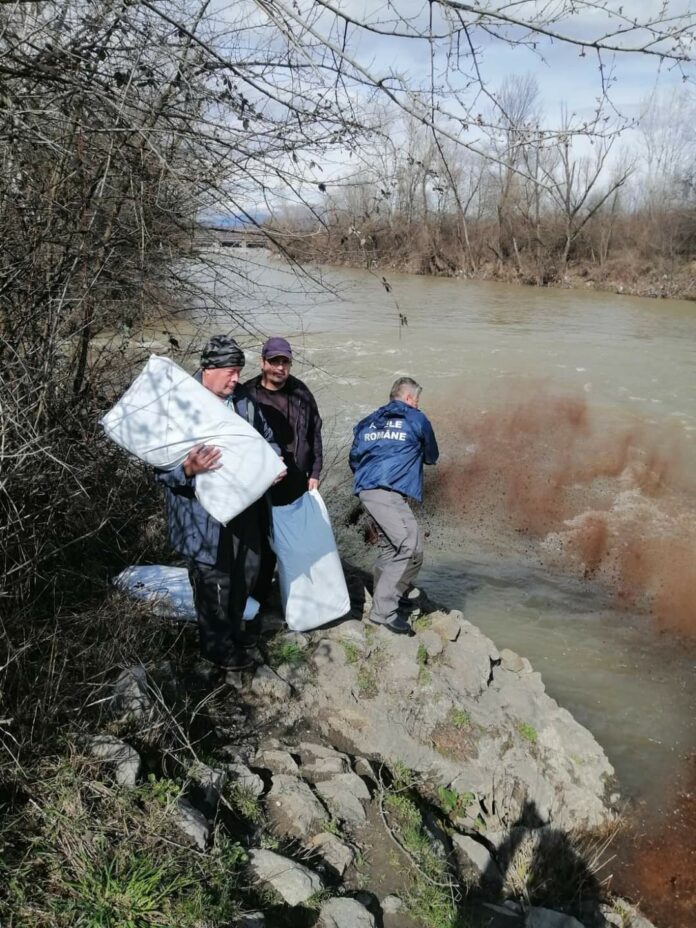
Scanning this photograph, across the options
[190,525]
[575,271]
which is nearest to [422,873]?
[190,525]

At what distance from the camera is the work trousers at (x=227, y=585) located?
3.47 metres

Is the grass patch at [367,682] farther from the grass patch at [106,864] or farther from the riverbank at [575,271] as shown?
the riverbank at [575,271]

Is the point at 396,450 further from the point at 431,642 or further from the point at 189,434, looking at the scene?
the point at 189,434

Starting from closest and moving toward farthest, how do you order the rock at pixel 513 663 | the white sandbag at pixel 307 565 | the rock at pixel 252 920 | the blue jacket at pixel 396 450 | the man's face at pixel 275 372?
the rock at pixel 252 920 < the white sandbag at pixel 307 565 < the man's face at pixel 275 372 < the blue jacket at pixel 396 450 < the rock at pixel 513 663

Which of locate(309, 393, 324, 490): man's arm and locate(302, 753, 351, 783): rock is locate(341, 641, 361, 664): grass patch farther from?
locate(309, 393, 324, 490): man's arm

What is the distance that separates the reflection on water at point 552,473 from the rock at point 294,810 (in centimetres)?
237

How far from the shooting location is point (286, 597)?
4.08m

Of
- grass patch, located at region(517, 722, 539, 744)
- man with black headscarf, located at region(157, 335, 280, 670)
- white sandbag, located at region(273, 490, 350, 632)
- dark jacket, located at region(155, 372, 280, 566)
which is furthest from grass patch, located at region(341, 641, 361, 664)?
dark jacket, located at region(155, 372, 280, 566)

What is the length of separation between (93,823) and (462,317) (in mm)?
19811

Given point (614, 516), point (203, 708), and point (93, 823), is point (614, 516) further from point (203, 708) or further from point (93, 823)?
point (93, 823)

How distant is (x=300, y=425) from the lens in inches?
173

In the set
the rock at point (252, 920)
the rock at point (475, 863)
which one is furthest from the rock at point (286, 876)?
the rock at point (475, 863)

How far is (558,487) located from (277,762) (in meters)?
6.75

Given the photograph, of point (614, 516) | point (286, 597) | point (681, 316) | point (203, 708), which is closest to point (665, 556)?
point (614, 516)
